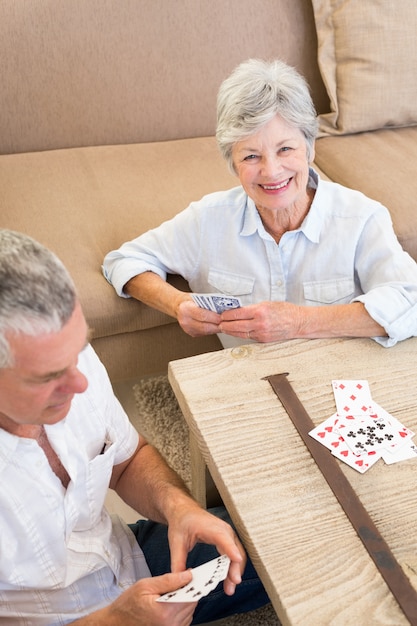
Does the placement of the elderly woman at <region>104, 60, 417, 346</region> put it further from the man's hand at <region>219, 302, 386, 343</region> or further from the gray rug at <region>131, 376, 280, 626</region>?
the gray rug at <region>131, 376, 280, 626</region>

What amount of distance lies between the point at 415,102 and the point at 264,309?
150cm

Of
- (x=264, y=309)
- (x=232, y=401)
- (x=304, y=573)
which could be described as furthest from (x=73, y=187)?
(x=304, y=573)

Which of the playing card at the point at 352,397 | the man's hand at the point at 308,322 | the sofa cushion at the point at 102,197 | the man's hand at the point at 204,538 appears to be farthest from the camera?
the sofa cushion at the point at 102,197

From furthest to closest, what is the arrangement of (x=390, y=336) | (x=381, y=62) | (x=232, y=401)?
1. (x=381, y=62)
2. (x=390, y=336)
3. (x=232, y=401)


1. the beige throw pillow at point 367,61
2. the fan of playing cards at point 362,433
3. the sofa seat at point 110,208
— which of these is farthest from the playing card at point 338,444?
the beige throw pillow at point 367,61

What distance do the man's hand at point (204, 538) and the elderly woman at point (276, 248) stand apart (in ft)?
1.61

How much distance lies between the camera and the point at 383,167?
8.23ft

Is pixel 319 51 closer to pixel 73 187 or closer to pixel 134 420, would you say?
pixel 73 187

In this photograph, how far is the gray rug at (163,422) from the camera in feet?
7.19

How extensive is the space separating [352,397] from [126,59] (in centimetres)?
171

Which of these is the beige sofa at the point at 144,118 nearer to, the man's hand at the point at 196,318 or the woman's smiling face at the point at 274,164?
the man's hand at the point at 196,318

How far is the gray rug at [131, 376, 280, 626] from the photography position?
86.3 inches

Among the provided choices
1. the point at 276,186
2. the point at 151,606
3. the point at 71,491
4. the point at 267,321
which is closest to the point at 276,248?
the point at 276,186

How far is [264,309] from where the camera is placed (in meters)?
1.63
